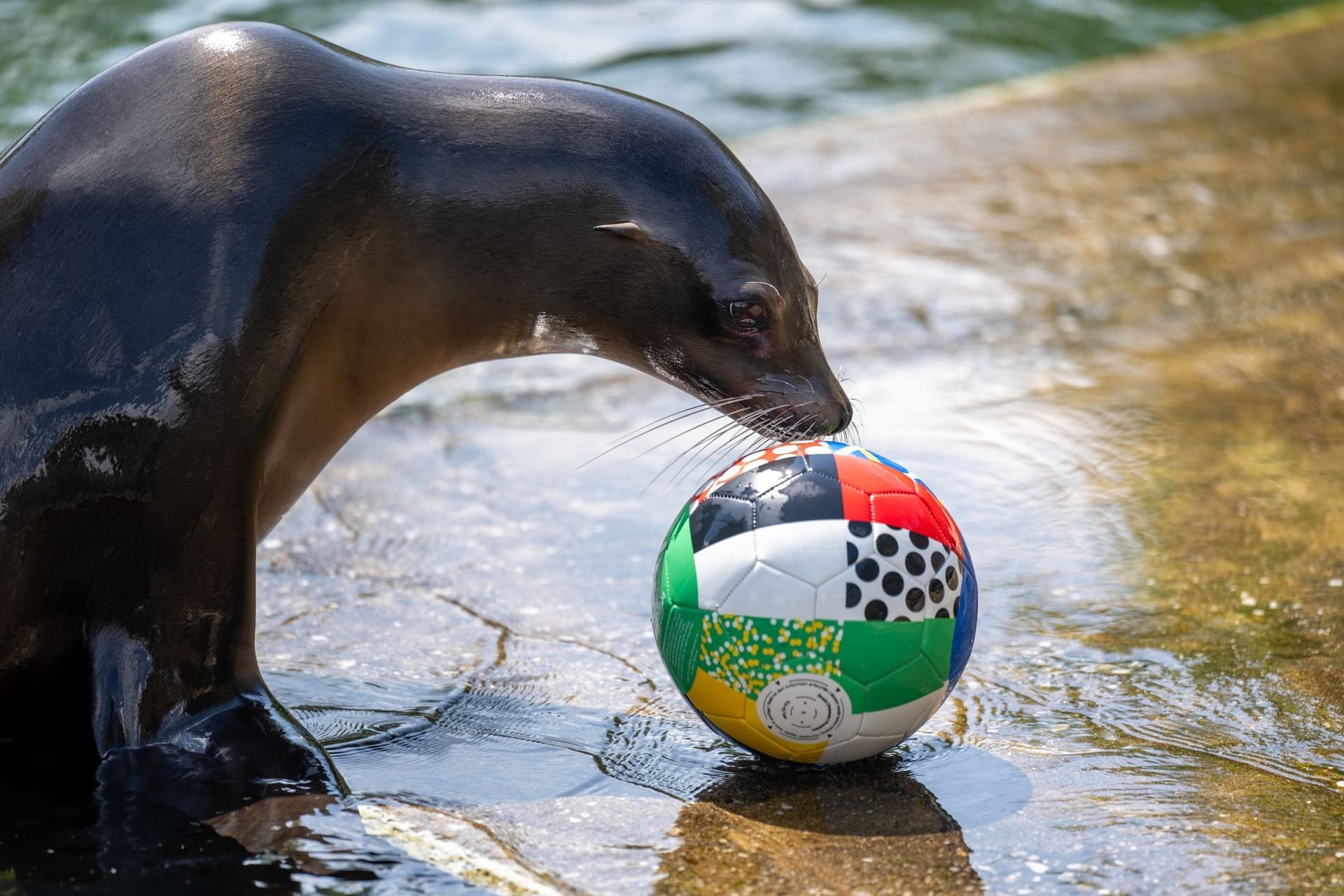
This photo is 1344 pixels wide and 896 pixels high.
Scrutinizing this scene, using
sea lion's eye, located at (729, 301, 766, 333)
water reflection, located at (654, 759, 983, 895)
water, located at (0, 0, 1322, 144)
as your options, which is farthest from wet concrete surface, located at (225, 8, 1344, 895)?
water, located at (0, 0, 1322, 144)

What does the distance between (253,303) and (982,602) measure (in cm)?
200

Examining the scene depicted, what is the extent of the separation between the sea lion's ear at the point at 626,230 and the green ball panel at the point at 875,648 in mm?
976

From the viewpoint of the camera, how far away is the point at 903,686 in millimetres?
3246

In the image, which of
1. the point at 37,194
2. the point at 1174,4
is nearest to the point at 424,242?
the point at 37,194

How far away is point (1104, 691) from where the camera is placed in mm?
3764

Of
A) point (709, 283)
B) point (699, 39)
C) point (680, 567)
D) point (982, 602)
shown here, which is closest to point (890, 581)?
point (680, 567)

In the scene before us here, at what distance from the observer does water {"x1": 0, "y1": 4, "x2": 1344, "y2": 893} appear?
9.79 feet

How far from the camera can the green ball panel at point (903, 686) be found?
3.23 metres

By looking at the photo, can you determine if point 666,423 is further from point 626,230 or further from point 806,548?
point 806,548

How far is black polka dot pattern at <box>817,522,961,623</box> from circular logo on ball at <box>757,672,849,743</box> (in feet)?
0.44

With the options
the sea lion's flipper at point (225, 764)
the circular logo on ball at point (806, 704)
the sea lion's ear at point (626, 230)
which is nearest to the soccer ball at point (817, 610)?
the circular logo on ball at point (806, 704)

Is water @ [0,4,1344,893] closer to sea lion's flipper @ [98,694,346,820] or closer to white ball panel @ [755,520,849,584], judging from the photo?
sea lion's flipper @ [98,694,346,820]

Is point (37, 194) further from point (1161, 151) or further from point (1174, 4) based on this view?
point (1174, 4)

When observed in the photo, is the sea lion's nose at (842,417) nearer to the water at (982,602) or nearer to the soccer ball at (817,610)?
the soccer ball at (817,610)
